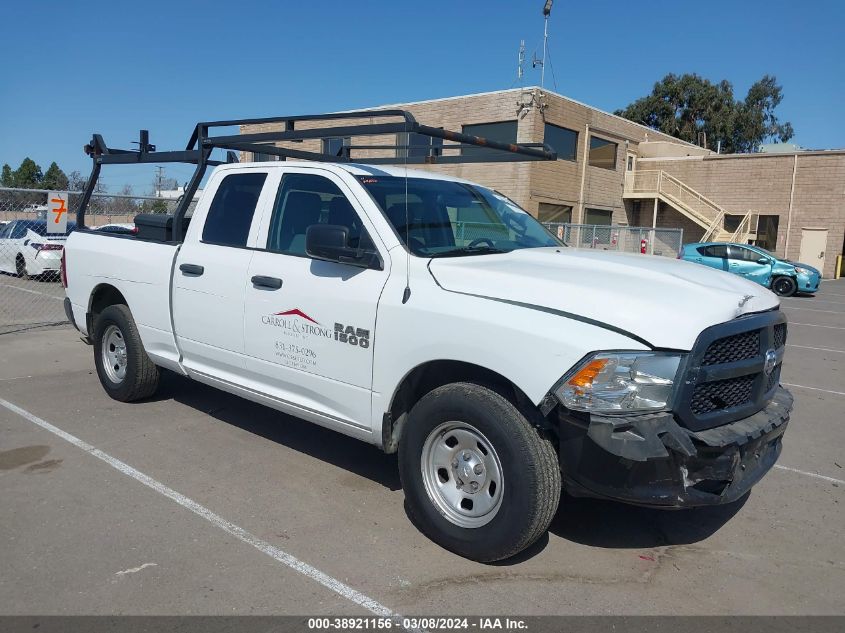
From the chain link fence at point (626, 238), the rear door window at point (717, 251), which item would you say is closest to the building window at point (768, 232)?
the chain link fence at point (626, 238)

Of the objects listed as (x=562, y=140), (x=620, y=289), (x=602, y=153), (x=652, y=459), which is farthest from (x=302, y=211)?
(x=602, y=153)

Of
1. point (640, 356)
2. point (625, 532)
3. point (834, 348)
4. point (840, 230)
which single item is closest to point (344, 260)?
point (640, 356)

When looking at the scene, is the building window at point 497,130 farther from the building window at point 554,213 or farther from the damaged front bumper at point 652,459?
the damaged front bumper at point 652,459

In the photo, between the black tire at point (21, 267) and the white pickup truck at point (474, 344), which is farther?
the black tire at point (21, 267)

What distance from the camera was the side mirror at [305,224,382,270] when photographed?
13.1 ft

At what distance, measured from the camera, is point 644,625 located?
322cm

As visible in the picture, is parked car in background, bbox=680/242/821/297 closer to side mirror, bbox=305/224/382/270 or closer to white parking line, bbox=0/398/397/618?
side mirror, bbox=305/224/382/270

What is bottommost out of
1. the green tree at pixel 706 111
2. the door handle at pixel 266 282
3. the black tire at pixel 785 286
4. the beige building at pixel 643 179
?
the black tire at pixel 785 286

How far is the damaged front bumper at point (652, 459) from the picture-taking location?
318 centimetres

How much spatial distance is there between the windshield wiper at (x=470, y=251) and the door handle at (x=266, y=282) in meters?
1.12

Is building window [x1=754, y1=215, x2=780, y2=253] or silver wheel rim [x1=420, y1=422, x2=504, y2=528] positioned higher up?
building window [x1=754, y1=215, x2=780, y2=253]

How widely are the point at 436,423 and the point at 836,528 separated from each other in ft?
8.80

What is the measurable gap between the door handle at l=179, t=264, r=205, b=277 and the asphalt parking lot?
1330 mm

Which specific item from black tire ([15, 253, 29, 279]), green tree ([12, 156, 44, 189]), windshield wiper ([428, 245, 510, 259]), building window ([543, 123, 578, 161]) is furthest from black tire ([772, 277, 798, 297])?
green tree ([12, 156, 44, 189])
